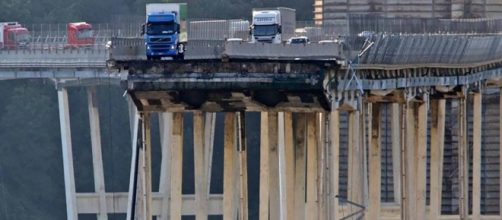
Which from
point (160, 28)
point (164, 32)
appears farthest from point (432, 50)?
point (164, 32)

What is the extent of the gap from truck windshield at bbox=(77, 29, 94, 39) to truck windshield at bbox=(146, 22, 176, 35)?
47.0 m

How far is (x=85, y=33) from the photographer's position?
12250 centimetres

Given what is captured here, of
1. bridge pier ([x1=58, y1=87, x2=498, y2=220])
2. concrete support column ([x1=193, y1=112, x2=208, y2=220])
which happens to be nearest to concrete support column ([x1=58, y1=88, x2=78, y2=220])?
bridge pier ([x1=58, y1=87, x2=498, y2=220])

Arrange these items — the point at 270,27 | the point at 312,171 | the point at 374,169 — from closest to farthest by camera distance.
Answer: the point at 312,171 → the point at 270,27 → the point at 374,169

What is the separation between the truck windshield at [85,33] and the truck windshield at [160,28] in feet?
154

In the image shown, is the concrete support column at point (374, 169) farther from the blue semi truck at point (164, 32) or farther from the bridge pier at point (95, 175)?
the bridge pier at point (95, 175)

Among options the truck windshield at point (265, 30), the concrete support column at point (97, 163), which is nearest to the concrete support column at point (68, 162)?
the concrete support column at point (97, 163)

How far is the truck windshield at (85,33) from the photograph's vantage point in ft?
400

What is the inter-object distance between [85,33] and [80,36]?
0.38m

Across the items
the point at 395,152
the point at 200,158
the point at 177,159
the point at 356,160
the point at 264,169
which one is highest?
the point at 177,159

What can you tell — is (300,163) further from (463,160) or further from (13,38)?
(13,38)

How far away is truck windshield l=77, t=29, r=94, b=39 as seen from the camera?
121938 mm

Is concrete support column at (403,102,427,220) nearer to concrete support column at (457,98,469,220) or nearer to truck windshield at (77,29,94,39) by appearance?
concrete support column at (457,98,469,220)

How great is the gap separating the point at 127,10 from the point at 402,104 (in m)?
62.2
